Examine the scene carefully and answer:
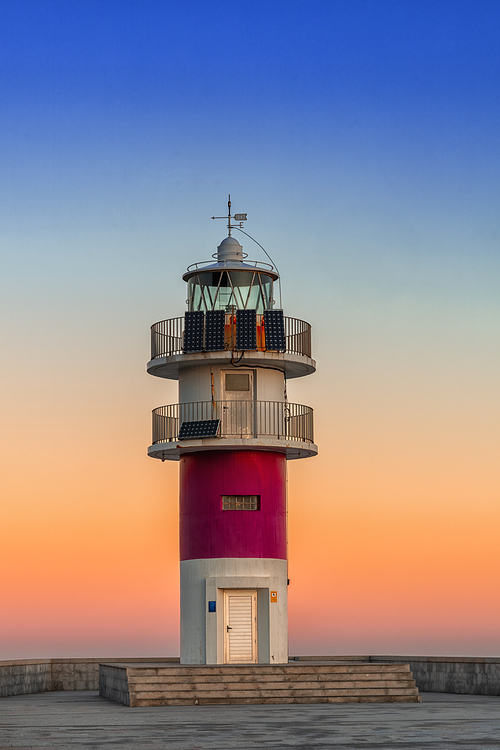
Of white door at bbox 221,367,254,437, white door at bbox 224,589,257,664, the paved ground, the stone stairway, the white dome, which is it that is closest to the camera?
the paved ground

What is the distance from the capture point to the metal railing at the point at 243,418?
2980cm

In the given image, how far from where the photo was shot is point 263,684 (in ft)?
82.3

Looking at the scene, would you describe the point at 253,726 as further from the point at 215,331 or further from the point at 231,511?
the point at 215,331

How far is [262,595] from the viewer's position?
29.3 metres

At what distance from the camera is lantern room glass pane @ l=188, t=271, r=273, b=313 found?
30.9 m

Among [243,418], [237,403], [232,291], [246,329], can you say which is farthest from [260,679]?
[232,291]

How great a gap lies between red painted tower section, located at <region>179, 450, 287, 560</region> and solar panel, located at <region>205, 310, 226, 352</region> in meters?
3.02

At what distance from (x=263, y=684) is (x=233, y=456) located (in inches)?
274

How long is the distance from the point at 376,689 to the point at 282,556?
5.50 meters

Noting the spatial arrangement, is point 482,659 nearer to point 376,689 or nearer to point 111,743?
point 376,689

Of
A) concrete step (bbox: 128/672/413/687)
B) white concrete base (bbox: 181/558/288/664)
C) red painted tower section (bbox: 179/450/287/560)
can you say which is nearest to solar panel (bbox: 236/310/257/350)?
red painted tower section (bbox: 179/450/287/560)

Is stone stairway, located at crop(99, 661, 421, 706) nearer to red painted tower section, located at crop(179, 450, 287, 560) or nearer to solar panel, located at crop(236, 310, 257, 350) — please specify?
red painted tower section, located at crop(179, 450, 287, 560)

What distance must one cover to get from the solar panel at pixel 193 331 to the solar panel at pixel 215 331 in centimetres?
20

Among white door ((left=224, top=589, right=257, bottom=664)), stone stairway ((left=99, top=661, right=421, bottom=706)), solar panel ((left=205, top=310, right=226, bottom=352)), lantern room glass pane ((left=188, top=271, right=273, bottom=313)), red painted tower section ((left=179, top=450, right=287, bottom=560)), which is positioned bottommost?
A: stone stairway ((left=99, top=661, right=421, bottom=706))
